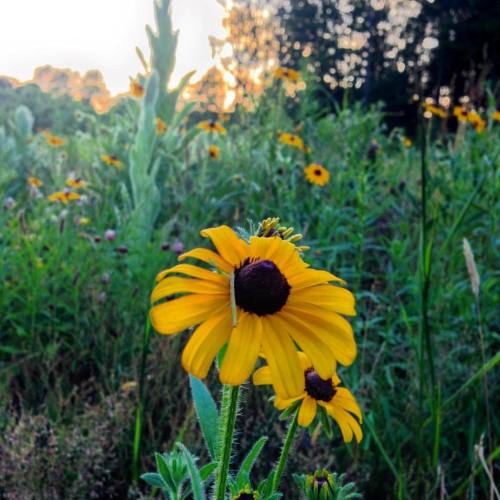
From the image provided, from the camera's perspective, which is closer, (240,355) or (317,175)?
(240,355)

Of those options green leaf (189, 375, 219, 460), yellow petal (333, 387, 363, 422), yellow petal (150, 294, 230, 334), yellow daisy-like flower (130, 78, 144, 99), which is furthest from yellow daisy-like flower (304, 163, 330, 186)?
yellow petal (150, 294, 230, 334)

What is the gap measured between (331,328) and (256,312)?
0.29 ft

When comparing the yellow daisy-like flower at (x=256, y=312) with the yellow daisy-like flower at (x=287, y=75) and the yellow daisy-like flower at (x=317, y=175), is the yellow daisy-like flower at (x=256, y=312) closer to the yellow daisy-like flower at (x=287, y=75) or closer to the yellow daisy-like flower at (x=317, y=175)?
the yellow daisy-like flower at (x=317, y=175)

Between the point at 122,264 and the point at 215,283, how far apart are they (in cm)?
187

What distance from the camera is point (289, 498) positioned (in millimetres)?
1531

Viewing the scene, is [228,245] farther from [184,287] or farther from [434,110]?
[434,110]

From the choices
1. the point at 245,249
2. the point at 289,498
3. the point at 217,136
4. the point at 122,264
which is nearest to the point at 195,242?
the point at 122,264

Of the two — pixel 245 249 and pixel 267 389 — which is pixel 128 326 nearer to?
pixel 267 389

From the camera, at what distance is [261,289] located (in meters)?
0.65

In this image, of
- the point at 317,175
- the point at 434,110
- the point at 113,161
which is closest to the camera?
the point at 317,175

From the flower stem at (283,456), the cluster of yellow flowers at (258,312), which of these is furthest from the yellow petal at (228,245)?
the flower stem at (283,456)

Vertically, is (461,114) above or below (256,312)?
→ above

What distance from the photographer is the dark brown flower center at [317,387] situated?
0.82m

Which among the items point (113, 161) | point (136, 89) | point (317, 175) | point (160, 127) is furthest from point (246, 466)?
point (136, 89)
